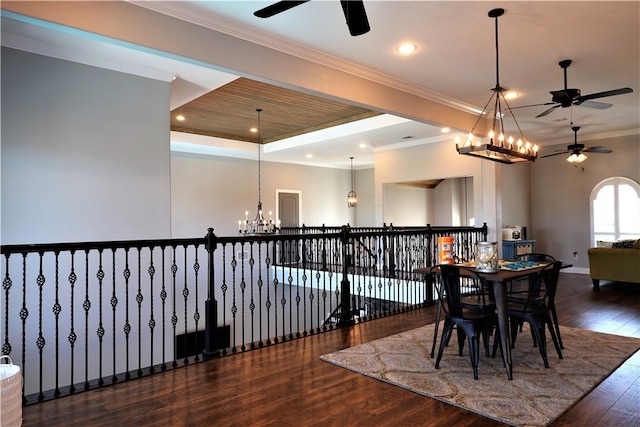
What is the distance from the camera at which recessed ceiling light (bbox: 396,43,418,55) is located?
409cm

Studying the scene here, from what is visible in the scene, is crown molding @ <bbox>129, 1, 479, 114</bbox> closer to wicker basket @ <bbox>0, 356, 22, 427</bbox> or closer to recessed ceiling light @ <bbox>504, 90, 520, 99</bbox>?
recessed ceiling light @ <bbox>504, 90, 520, 99</bbox>

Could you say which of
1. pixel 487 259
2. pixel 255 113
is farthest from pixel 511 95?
pixel 255 113

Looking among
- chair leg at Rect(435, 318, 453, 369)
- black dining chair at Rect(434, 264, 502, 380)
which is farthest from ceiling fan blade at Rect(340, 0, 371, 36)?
chair leg at Rect(435, 318, 453, 369)

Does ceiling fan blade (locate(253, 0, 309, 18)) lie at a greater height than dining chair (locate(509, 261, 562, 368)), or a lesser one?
greater

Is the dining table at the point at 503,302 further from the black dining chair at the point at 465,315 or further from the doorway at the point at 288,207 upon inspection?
the doorway at the point at 288,207

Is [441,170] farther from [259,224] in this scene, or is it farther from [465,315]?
[465,315]

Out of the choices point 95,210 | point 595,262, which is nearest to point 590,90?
point 595,262

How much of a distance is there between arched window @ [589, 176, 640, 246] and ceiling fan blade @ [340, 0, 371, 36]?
8.51 metres

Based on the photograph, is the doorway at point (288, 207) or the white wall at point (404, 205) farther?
the doorway at point (288, 207)

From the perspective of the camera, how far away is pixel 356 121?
26.0 feet

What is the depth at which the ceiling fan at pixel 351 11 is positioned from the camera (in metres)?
2.47

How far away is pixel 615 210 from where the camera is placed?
8695mm

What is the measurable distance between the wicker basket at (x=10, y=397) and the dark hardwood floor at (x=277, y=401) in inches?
18.2

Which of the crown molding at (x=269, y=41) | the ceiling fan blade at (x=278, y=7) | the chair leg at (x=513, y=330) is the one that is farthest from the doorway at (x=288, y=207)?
the ceiling fan blade at (x=278, y=7)
